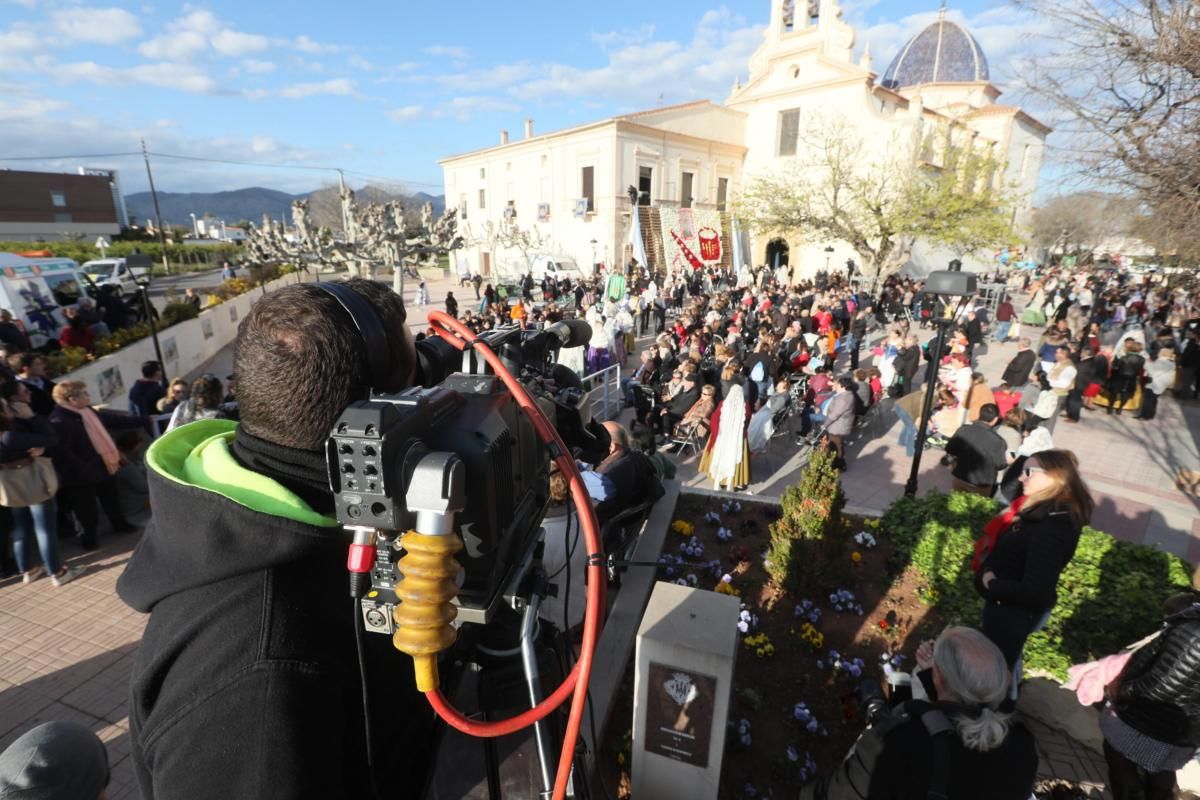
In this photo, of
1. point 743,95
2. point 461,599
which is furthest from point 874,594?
point 743,95

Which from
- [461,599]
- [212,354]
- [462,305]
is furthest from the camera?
[462,305]

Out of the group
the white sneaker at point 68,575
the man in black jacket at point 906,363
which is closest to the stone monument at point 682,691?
the white sneaker at point 68,575

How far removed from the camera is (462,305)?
29.2 meters

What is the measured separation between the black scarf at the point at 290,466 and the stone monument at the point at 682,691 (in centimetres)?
199

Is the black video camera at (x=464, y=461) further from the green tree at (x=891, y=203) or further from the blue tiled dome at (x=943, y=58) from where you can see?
the blue tiled dome at (x=943, y=58)

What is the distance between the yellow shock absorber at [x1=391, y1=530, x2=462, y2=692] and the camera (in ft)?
3.11

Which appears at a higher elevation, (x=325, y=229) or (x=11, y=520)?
(x=325, y=229)

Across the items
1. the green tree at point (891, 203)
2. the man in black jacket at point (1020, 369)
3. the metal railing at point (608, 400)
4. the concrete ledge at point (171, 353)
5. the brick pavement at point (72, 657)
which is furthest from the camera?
the green tree at point (891, 203)

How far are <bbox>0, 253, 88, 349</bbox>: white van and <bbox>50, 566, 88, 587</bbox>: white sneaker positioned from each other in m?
9.13

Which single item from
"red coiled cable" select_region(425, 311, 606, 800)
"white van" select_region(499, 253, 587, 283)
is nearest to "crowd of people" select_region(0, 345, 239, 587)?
"red coiled cable" select_region(425, 311, 606, 800)

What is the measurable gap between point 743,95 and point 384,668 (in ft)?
133

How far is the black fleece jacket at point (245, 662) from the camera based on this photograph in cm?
89

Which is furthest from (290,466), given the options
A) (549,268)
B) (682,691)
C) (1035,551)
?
(549,268)

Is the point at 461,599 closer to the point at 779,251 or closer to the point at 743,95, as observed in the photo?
the point at 779,251
